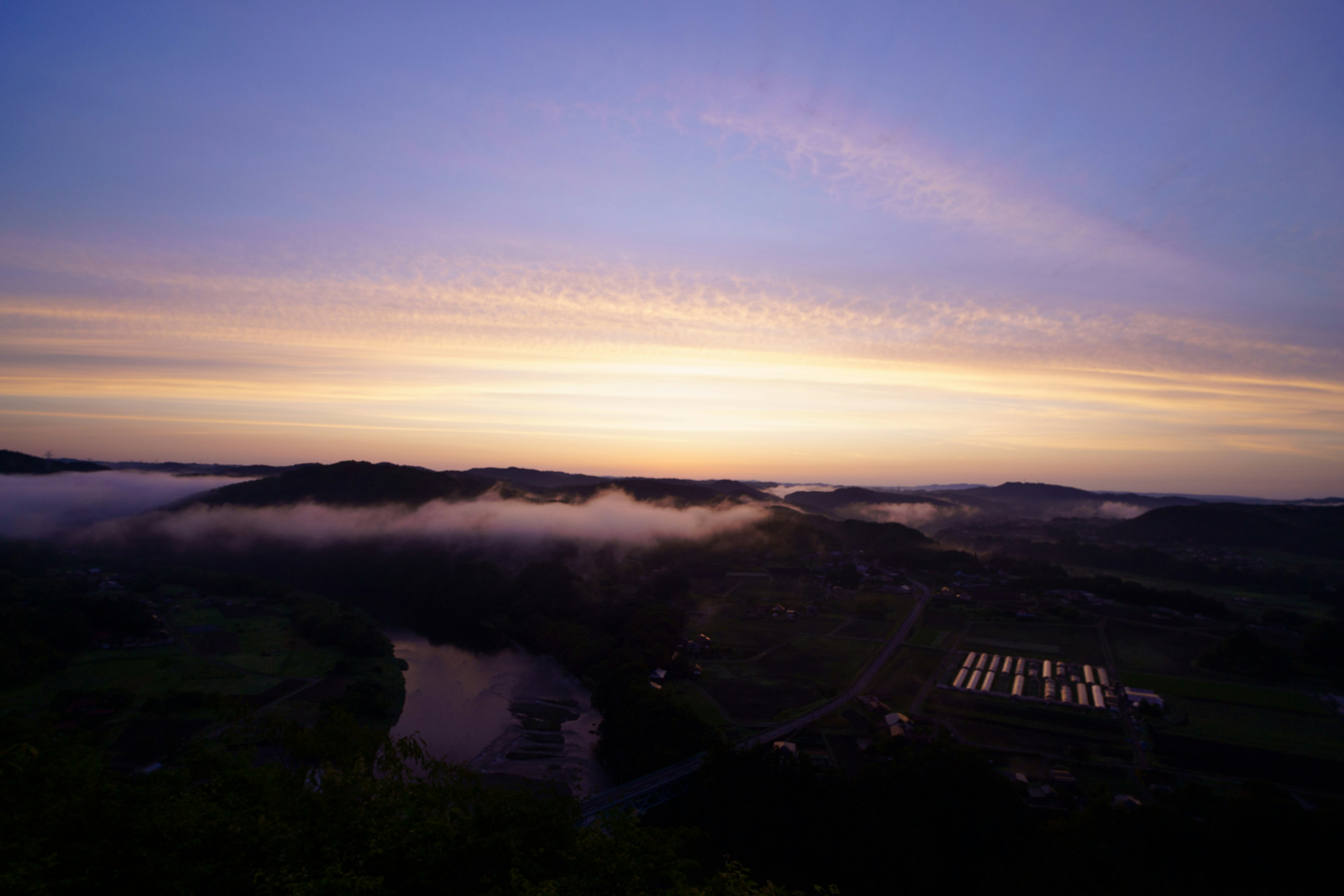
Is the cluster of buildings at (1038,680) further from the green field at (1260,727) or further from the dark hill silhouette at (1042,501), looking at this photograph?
the dark hill silhouette at (1042,501)

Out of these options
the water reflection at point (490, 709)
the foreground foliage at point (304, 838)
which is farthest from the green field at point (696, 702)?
the foreground foliage at point (304, 838)

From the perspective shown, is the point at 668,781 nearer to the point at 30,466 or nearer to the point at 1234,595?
the point at 1234,595

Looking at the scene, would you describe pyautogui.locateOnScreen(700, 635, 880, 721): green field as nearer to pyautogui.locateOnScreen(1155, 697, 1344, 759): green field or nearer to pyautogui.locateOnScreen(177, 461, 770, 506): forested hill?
pyautogui.locateOnScreen(1155, 697, 1344, 759): green field

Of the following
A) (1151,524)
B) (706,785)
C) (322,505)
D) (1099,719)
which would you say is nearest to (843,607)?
(1099,719)

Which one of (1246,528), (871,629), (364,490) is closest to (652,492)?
(364,490)

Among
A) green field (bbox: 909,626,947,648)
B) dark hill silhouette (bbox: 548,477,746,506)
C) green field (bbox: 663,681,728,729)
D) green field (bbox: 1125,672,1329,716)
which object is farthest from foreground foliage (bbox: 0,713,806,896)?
dark hill silhouette (bbox: 548,477,746,506)

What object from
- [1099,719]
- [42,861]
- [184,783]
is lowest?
[1099,719]

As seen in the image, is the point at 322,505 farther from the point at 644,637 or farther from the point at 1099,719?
the point at 1099,719
